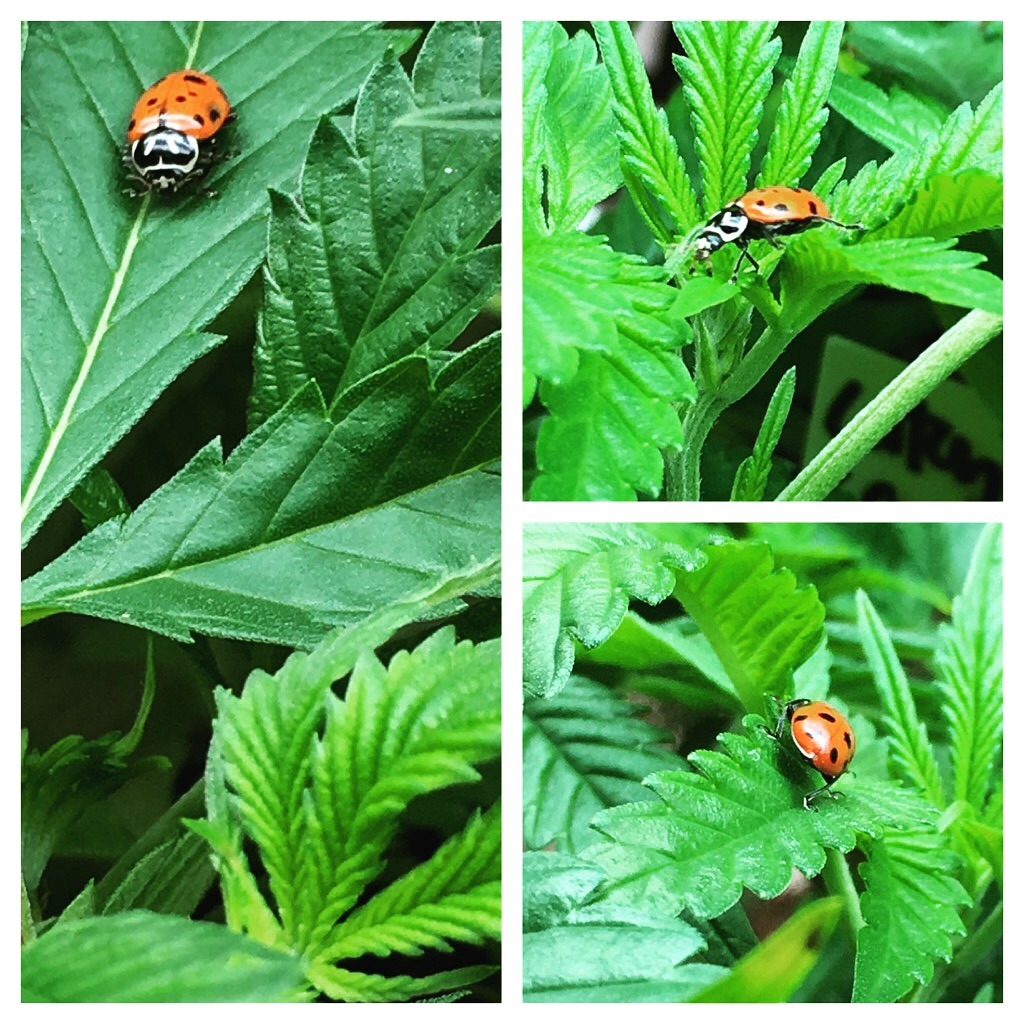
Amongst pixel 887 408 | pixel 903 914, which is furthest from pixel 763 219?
pixel 903 914

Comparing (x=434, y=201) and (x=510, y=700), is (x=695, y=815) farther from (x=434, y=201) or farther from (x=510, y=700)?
(x=434, y=201)

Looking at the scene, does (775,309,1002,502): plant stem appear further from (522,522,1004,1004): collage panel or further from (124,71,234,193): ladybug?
(124,71,234,193): ladybug

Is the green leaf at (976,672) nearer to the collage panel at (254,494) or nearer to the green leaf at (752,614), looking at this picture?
the green leaf at (752,614)

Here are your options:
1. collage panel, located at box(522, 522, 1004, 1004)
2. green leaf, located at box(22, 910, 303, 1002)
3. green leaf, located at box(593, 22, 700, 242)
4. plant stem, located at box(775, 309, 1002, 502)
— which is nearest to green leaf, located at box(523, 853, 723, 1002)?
collage panel, located at box(522, 522, 1004, 1004)

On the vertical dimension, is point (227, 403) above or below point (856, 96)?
below

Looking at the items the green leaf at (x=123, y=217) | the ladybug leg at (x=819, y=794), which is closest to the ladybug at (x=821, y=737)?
the ladybug leg at (x=819, y=794)

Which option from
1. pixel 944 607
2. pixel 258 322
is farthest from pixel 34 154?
pixel 944 607
